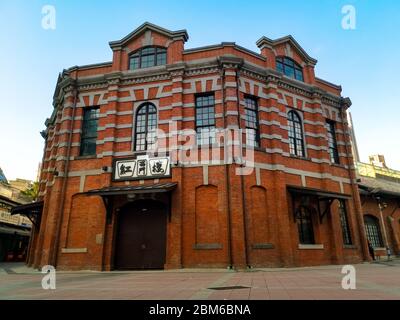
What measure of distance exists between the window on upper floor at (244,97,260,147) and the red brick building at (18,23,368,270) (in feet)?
0.21

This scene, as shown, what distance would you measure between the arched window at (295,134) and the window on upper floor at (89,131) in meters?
11.8

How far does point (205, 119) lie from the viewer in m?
16.3

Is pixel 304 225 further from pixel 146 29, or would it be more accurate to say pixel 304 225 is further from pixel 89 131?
pixel 146 29

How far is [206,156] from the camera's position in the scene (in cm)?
1523

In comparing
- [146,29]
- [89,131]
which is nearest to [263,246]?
[89,131]

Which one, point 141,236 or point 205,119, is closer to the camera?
point 141,236

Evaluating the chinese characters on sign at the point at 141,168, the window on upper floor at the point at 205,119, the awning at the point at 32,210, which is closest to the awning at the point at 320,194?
the window on upper floor at the point at 205,119

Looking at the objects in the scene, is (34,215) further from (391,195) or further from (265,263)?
(391,195)

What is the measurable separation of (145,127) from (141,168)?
254cm

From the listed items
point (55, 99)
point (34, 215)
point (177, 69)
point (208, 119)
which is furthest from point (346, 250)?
point (55, 99)

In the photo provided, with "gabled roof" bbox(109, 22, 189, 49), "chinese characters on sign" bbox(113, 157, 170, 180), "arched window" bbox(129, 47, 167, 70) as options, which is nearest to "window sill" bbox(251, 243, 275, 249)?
"chinese characters on sign" bbox(113, 157, 170, 180)

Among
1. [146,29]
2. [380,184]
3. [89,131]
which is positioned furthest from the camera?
[380,184]

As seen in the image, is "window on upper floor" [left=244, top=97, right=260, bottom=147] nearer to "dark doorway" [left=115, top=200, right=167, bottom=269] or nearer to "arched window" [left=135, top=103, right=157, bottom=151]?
"arched window" [left=135, top=103, right=157, bottom=151]

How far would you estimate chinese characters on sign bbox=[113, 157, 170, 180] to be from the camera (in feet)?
50.2
